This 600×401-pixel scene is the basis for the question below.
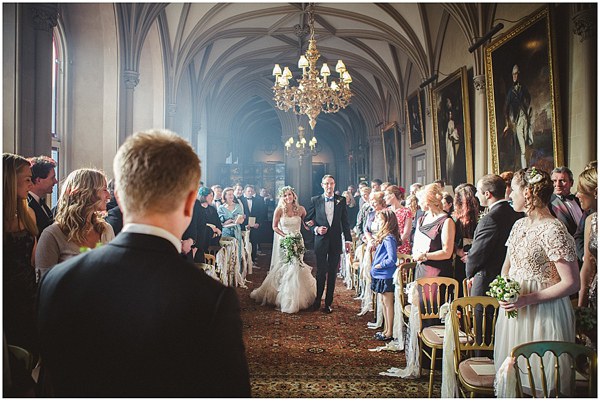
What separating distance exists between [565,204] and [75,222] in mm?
4237

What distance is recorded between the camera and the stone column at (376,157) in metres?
19.2

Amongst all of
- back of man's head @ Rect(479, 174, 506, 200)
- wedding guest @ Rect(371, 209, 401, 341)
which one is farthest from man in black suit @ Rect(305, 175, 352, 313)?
back of man's head @ Rect(479, 174, 506, 200)

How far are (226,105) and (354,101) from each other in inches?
246

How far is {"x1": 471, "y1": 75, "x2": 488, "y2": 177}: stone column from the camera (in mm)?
8398

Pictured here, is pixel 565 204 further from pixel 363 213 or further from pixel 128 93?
pixel 128 93

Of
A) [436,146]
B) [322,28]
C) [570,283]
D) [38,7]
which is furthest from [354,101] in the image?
[570,283]

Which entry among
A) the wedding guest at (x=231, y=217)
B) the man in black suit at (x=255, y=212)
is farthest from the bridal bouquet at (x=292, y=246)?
the man in black suit at (x=255, y=212)

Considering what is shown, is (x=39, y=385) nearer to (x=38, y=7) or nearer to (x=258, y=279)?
(x=38, y=7)

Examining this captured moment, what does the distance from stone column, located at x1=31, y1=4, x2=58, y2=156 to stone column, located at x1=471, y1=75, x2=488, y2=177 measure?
24.3ft

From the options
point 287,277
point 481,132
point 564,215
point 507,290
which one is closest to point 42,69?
point 287,277

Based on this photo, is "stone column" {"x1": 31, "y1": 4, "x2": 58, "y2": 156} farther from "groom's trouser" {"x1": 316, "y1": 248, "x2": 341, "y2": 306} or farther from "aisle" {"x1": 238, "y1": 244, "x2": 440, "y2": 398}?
"groom's trouser" {"x1": 316, "y1": 248, "x2": 341, "y2": 306}

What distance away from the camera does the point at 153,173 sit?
3.42 feet

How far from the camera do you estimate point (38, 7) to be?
15.0 feet

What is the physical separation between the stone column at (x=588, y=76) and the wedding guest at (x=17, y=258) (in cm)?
606
